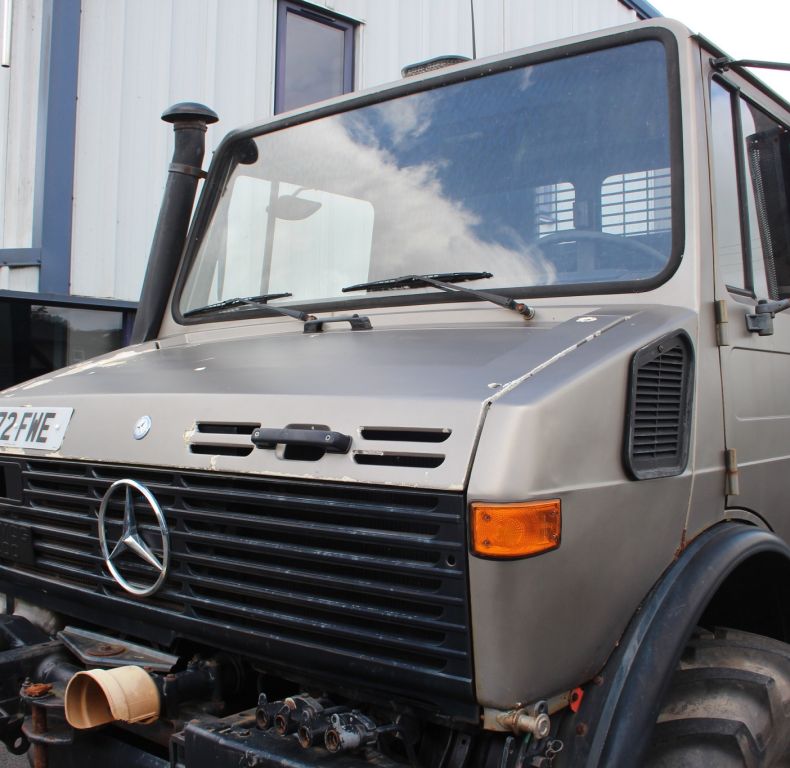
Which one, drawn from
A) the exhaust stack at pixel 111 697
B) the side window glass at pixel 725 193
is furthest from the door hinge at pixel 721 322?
the exhaust stack at pixel 111 697

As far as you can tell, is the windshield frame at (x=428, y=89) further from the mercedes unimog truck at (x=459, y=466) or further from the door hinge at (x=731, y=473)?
the door hinge at (x=731, y=473)

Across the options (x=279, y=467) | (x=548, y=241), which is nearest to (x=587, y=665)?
(x=279, y=467)

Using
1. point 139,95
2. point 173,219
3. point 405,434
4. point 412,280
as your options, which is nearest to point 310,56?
point 139,95

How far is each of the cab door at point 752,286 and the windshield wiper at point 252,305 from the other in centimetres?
123

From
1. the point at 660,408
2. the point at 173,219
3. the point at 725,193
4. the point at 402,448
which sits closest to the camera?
the point at 402,448

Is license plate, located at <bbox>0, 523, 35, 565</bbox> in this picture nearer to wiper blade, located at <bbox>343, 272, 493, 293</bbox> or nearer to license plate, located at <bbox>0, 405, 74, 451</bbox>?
license plate, located at <bbox>0, 405, 74, 451</bbox>

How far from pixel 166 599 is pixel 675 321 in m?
1.40

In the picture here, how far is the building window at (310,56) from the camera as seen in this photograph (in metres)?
7.48

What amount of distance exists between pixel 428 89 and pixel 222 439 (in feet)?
5.20

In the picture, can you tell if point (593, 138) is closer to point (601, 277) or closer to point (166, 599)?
point (601, 277)

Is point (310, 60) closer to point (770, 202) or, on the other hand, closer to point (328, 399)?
point (770, 202)

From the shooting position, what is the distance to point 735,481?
234cm

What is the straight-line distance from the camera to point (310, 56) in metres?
7.71

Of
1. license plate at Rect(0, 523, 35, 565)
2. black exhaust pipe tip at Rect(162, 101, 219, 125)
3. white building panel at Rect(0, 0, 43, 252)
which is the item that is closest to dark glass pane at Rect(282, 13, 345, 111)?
white building panel at Rect(0, 0, 43, 252)
